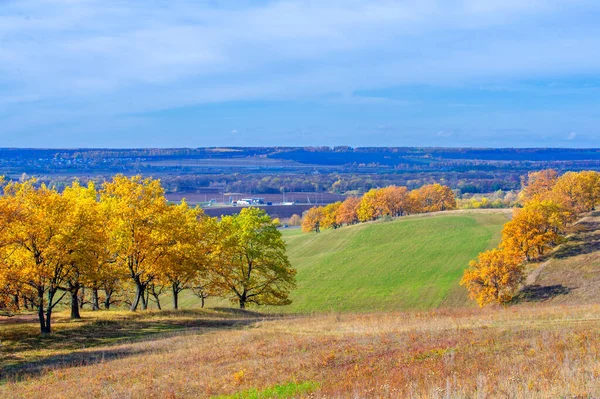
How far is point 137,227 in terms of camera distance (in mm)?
47281

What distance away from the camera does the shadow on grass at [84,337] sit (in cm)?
2788

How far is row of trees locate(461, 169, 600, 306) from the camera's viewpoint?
222ft

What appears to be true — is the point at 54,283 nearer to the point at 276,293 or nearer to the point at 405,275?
the point at 276,293

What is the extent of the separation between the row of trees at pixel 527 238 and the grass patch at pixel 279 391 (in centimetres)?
5492

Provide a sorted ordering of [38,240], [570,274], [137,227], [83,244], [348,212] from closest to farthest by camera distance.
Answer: [38,240] < [83,244] < [137,227] < [570,274] < [348,212]

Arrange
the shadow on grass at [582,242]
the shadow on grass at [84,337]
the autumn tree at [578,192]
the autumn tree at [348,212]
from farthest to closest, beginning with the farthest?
1. the autumn tree at [348,212]
2. the autumn tree at [578,192]
3. the shadow on grass at [582,242]
4. the shadow on grass at [84,337]

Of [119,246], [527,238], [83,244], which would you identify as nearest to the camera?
[83,244]

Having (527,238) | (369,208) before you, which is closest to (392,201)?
(369,208)

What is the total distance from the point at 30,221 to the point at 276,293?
32.1 metres

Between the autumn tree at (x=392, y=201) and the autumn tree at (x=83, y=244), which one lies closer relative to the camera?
the autumn tree at (x=83, y=244)

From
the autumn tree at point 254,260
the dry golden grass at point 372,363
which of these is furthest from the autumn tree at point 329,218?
the dry golden grass at point 372,363

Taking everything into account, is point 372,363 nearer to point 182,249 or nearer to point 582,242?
point 182,249

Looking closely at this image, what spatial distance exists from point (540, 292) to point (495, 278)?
6656 mm

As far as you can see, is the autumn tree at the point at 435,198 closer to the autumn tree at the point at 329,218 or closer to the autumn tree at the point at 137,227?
the autumn tree at the point at 329,218
